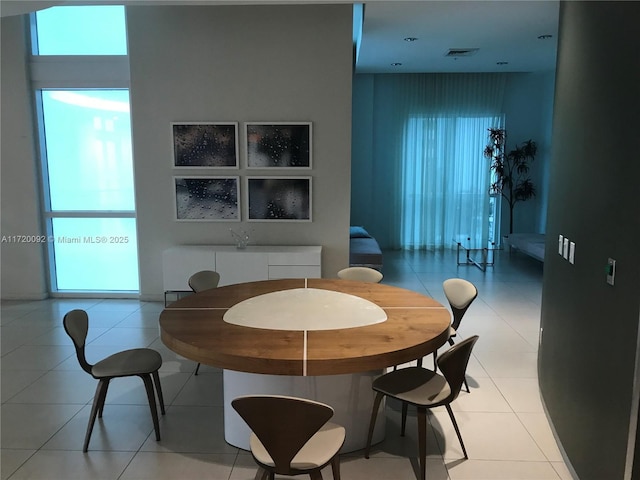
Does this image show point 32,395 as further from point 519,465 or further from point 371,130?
point 371,130

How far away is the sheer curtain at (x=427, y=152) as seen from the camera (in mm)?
9258

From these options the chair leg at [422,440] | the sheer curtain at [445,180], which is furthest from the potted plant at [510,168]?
the chair leg at [422,440]

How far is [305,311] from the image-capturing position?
10.1 ft

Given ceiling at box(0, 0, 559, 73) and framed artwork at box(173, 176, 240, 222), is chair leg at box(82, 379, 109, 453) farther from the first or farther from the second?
framed artwork at box(173, 176, 240, 222)

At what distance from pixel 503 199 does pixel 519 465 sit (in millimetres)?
7507

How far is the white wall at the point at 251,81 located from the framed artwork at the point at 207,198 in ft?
0.52

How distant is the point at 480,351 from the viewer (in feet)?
14.9

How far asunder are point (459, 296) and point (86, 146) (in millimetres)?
4894

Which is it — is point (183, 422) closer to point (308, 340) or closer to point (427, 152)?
point (308, 340)

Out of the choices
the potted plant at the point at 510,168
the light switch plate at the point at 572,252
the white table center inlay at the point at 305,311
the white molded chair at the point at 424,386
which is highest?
the potted plant at the point at 510,168

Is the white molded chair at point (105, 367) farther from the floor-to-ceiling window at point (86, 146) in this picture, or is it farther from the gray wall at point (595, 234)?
the floor-to-ceiling window at point (86, 146)

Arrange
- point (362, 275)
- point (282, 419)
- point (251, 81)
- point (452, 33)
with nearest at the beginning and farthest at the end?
point (282, 419), point (362, 275), point (251, 81), point (452, 33)

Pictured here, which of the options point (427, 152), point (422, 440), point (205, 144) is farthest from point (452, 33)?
point (422, 440)

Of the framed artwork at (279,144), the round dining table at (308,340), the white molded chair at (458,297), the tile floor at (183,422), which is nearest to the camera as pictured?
the round dining table at (308,340)
